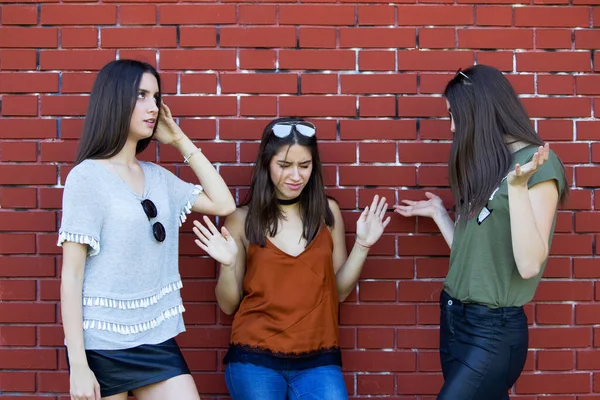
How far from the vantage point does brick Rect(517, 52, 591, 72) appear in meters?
3.57

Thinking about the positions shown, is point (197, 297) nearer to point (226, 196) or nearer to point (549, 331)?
point (226, 196)

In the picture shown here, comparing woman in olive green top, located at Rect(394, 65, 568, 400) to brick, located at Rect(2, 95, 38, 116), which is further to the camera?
brick, located at Rect(2, 95, 38, 116)

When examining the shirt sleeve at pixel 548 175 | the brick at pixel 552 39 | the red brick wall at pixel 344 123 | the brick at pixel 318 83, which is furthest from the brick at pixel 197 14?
the shirt sleeve at pixel 548 175

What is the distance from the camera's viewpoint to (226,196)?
3221 mm

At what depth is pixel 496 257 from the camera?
2.86 metres

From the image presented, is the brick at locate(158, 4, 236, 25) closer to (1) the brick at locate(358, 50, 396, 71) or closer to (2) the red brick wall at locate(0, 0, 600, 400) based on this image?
(2) the red brick wall at locate(0, 0, 600, 400)

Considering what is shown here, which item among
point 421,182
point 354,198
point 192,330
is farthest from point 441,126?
point 192,330

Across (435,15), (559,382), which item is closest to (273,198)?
(435,15)

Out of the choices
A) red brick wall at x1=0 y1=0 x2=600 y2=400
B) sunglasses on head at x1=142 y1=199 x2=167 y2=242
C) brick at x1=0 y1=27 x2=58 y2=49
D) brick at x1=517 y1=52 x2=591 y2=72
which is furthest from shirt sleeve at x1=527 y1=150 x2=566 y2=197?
brick at x1=0 y1=27 x2=58 y2=49

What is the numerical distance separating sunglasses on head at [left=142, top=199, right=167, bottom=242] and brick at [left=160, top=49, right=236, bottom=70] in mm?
994

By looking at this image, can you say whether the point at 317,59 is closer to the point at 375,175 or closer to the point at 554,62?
the point at 375,175

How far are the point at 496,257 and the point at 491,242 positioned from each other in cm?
7

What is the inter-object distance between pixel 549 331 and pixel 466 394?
1.03 m

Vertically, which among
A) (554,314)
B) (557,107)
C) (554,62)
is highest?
(554,62)
